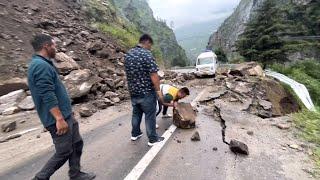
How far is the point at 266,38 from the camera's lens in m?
28.4

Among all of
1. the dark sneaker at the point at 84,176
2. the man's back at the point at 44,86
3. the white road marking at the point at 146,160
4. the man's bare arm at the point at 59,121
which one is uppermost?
the man's back at the point at 44,86

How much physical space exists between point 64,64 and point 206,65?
39.8 ft

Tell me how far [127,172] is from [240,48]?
27.2m

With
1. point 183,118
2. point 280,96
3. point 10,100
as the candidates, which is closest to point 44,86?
point 183,118

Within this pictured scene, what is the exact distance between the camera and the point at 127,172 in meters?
5.31

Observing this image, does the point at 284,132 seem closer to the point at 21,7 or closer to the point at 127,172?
the point at 127,172

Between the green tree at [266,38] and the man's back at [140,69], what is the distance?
2369 cm

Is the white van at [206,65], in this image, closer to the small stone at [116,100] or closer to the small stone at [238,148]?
the small stone at [116,100]

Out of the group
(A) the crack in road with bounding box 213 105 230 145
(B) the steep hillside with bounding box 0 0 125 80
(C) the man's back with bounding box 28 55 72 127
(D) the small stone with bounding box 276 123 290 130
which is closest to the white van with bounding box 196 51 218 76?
(B) the steep hillside with bounding box 0 0 125 80

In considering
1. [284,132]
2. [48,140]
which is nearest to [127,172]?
[48,140]

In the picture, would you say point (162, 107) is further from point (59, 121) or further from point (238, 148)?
point (59, 121)

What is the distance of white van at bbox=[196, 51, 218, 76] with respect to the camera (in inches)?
917

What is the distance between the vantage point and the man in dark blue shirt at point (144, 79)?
20.9ft

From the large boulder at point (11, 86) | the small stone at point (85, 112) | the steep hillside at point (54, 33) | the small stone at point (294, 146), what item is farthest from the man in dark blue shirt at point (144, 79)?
the steep hillside at point (54, 33)
